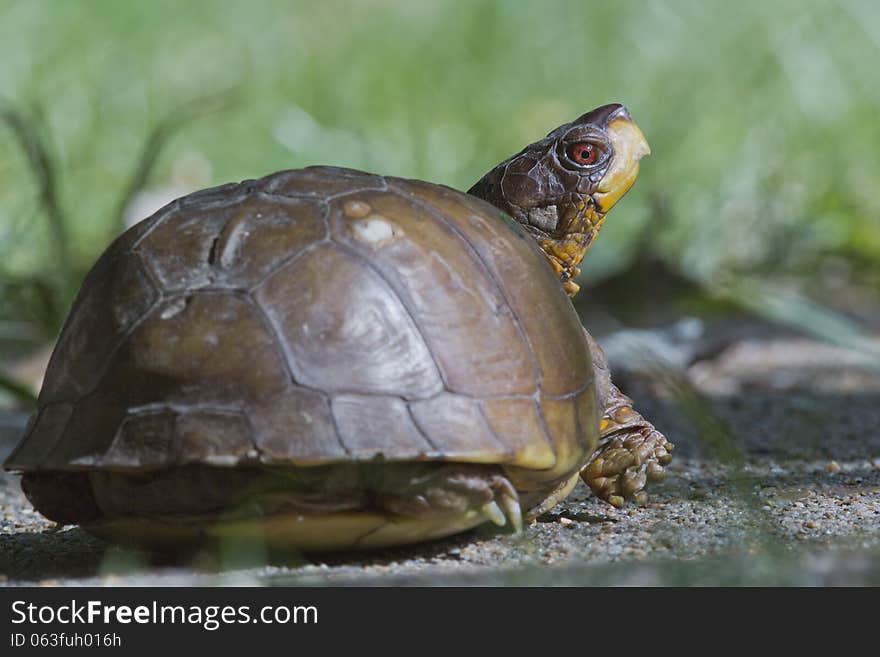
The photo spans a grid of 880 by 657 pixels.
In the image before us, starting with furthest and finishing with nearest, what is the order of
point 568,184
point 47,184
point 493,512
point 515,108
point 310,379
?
point 515,108, point 47,184, point 568,184, point 493,512, point 310,379

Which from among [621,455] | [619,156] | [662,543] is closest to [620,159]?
[619,156]

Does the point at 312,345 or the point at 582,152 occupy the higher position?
the point at 582,152

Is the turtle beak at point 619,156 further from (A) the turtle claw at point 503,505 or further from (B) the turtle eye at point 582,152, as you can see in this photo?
(A) the turtle claw at point 503,505

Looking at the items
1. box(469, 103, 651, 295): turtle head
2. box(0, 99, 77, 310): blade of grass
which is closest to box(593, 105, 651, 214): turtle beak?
box(469, 103, 651, 295): turtle head

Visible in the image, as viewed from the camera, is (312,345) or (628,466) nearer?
(312,345)

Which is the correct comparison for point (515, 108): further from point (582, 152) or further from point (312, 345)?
point (312, 345)

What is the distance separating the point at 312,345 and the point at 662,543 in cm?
68

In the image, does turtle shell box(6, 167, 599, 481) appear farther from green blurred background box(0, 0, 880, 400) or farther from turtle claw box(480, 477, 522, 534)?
green blurred background box(0, 0, 880, 400)

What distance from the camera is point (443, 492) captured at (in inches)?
72.7

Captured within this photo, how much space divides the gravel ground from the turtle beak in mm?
462

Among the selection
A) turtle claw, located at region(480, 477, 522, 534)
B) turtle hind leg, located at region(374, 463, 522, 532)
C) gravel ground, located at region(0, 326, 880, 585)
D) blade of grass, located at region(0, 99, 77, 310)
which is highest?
blade of grass, located at region(0, 99, 77, 310)

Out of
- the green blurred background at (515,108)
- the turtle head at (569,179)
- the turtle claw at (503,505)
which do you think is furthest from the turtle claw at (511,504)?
the green blurred background at (515,108)

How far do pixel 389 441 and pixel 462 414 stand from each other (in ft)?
0.48

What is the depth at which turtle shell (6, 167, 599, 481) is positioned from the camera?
5.77ft
